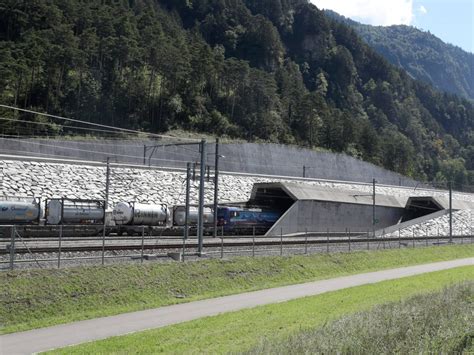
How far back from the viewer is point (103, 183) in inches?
1795

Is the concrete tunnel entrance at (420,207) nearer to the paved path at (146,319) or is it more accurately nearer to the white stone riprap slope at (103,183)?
the white stone riprap slope at (103,183)

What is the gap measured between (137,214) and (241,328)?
96.6 ft

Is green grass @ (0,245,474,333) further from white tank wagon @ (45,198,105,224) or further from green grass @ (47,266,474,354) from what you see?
white tank wagon @ (45,198,105,224)

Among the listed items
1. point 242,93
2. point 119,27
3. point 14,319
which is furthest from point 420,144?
point 14,319

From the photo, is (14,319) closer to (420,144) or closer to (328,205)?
(328,205)

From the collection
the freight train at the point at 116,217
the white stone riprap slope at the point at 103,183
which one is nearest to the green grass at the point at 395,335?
the freight train at the point at 116,217

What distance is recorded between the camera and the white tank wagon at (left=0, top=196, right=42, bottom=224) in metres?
34.7

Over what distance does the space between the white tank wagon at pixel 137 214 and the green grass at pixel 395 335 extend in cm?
3216

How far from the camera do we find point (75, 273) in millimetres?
19375

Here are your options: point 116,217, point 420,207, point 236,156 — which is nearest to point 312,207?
point 236,156

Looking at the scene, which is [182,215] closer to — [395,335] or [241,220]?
[241,220]

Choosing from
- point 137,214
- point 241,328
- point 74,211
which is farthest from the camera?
point 137,214

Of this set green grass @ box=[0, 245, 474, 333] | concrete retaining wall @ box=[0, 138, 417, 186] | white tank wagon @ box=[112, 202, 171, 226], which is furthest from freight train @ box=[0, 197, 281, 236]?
concrete retaining wall @ box=[0, 138, 417, 186]

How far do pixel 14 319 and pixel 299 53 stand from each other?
182m
